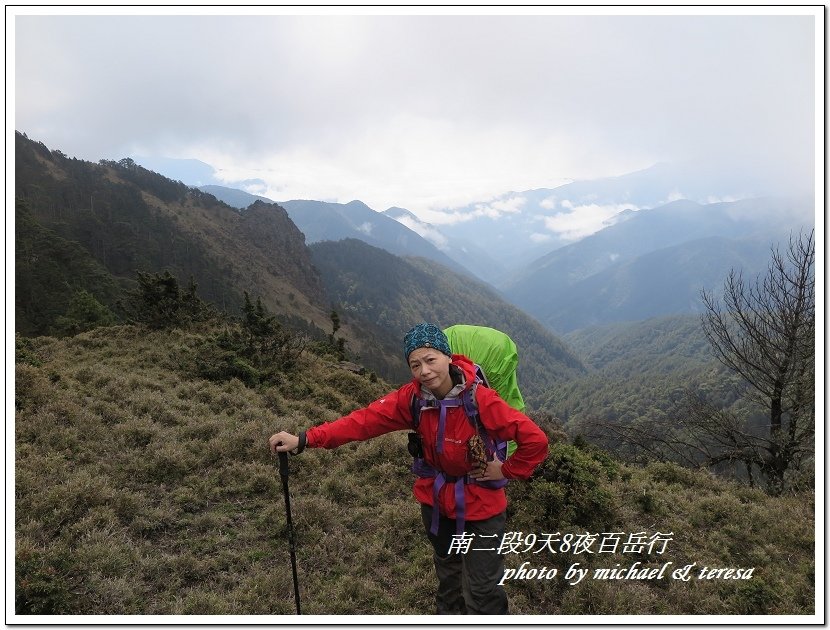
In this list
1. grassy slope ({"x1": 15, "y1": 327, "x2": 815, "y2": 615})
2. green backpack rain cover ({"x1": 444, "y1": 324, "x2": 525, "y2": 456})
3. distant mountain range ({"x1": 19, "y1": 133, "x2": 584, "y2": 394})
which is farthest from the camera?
distant mountain range ({"x1": 19, "y1": 133, "x2": 584, "y2": 394})

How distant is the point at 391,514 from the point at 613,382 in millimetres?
166862

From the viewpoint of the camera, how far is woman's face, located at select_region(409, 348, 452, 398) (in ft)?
10.8

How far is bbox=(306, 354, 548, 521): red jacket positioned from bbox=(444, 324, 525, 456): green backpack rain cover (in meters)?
0.18

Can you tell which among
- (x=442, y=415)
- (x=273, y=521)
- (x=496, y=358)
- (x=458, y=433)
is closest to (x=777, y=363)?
(x=496, y=358)

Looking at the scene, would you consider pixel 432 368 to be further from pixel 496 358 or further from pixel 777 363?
pixel 777 363

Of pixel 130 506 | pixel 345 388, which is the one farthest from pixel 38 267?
pixel 130 506

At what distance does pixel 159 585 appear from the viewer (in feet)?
15.1

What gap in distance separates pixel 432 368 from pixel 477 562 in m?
1.73

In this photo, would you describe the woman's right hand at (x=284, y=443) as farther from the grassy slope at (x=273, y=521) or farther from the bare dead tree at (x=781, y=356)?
the bare dead tree at (x=781, y=356)

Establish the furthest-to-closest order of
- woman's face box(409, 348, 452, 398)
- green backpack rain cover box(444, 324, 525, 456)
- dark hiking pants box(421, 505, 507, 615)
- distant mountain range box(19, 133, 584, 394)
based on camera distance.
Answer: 1. distant mountain range box(19, 133, 584, 394)
2. green backpack rain cover box(444, 324, 525, 456)
3. dark hiking pants box(421, 505, 507, 615)
4. woman's face box(409, 348, 452, 398)

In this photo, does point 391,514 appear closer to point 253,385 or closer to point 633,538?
point 633,538

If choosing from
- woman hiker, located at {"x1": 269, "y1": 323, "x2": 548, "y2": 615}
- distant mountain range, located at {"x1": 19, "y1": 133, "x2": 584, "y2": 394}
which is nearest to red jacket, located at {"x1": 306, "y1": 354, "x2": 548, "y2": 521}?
woman hiker, located at {"x1": 269, "y1": 323, "x2": 548, "y2": 615}

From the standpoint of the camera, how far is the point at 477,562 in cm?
351

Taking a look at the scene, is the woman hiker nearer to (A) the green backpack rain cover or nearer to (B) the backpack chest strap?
(B) the backpack chest strap
